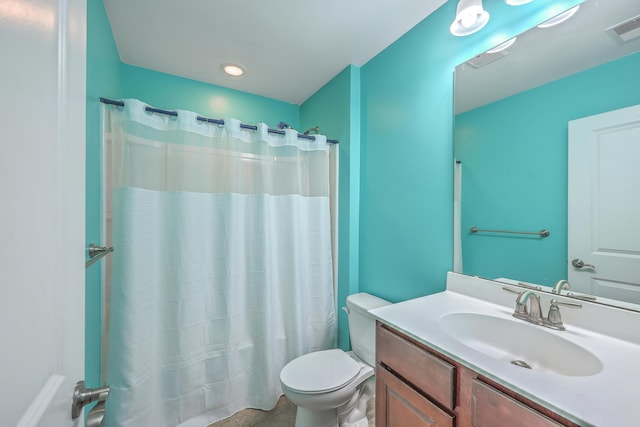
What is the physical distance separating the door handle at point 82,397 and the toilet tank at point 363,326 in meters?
1.21

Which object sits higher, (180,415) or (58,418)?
(58,418)

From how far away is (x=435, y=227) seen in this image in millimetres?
1376

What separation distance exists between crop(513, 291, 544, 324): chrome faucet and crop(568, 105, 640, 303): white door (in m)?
0.17

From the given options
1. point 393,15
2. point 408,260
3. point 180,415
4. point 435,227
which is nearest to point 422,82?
point 393,15

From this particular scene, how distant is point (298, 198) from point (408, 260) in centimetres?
85

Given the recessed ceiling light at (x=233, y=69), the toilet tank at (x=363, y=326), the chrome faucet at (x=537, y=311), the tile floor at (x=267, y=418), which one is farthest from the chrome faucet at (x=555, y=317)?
the recessed ceiling light at (x=233, y=69)

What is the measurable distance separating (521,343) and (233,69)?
2.38 meters

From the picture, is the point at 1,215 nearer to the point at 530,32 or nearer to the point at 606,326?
the point at 606,326

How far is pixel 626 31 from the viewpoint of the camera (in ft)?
2.73

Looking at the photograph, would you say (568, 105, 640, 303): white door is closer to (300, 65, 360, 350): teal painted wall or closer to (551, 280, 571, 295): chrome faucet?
(551, 280, 571, 295): chrome faucet

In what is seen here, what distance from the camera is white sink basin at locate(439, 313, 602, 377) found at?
77cm

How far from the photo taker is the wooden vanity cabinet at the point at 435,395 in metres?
0.61

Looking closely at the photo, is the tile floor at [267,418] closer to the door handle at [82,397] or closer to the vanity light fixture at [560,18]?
the door handle at [82,397]

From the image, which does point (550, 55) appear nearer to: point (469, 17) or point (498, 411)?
point (469, 17)
